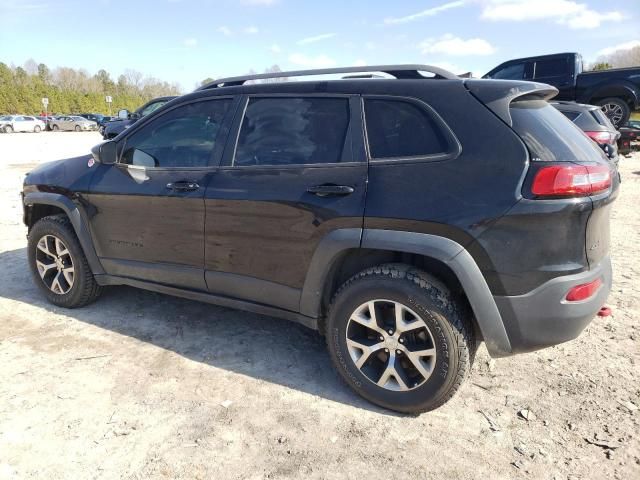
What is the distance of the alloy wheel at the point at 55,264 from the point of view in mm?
3967

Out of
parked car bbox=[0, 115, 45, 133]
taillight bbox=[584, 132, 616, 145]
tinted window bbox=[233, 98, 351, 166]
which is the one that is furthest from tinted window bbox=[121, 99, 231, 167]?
parked car bbox=[0, 115, 45, 133]

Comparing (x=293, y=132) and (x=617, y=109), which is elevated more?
(x=293, y=132)

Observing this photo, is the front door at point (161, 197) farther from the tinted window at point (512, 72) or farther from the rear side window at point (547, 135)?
the tinted window at point (512, 72)

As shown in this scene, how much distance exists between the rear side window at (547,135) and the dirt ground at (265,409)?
1427 mm

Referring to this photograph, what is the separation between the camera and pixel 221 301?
327cm

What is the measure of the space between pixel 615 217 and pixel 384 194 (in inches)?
240

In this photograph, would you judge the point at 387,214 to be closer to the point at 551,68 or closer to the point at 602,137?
the point at 602,137

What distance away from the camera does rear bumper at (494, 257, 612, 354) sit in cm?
232

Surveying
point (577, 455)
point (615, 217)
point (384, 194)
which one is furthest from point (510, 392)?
point (615, 217)

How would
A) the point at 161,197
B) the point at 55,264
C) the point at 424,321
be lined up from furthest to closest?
the point at 55,264 → the point at 161,197 → the point at 424,321

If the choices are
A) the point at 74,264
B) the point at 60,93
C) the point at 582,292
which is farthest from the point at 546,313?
the point at 60,93

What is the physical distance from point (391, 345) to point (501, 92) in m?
1.46

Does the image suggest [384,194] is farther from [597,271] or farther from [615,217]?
[615,217]

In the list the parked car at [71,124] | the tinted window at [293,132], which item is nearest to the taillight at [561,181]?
the tinted window at [293,132]
